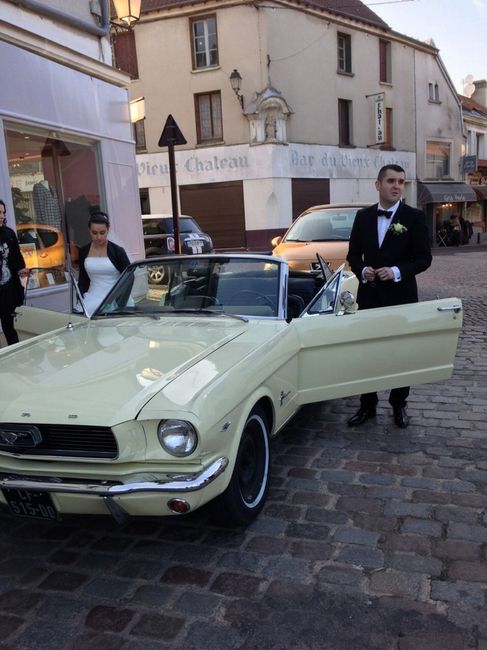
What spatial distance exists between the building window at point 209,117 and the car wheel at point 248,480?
802 inches

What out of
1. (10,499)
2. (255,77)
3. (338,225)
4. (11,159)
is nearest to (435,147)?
(255,77)

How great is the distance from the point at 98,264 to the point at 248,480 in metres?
2.69

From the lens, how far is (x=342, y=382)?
13.0 feet

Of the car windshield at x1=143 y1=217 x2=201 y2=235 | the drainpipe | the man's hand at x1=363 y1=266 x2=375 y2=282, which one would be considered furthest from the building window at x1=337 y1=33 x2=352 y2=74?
the man's hand at x1=363 y1=266 x2=375 y2=282

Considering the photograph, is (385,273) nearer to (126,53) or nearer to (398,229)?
(398,229)

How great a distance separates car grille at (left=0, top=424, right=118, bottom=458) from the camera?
2621 millimetres

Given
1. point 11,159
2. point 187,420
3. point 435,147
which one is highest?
point 435,147

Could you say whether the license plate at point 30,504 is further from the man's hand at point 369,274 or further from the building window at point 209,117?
the building window at point 209,117

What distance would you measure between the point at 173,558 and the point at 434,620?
1.27 meters

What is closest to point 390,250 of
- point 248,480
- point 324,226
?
point 248,480

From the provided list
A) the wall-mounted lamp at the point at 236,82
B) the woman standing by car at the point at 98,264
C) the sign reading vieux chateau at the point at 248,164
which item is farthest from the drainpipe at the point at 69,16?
the sign reading vieux chateau at the point at 248,164

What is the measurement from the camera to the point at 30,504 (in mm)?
2686

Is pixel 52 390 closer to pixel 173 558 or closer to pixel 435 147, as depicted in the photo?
pixel 173 558

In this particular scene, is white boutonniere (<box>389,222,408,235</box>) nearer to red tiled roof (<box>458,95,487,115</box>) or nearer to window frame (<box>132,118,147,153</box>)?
window frame (<box>132,118,147,153</box>)
